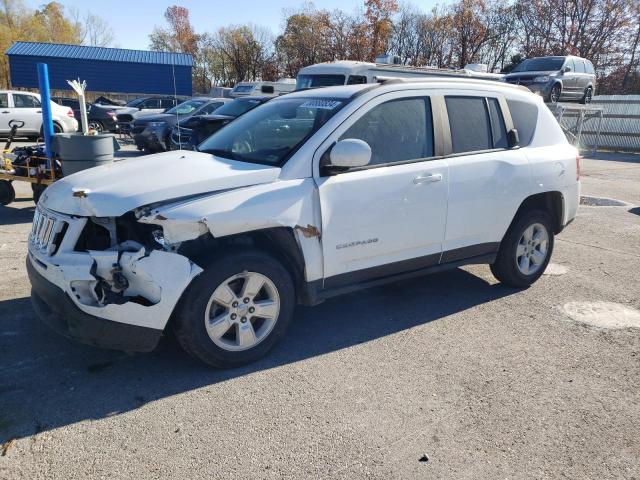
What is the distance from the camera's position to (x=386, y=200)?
12.5 feet

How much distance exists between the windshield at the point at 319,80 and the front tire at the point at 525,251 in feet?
31.6

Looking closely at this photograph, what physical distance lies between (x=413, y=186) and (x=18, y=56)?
4146cm

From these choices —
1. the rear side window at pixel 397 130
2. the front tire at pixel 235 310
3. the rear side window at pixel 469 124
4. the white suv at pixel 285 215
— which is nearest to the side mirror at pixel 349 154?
the white suv at pixel 285 215

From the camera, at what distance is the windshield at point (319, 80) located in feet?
45.3

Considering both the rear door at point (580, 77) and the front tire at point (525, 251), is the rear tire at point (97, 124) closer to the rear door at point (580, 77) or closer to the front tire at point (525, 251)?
the rear door at point (580, 77)

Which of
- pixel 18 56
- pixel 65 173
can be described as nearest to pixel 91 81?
pixel 18 56

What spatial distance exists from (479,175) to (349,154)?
144 cm

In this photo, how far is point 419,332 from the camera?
406 cm

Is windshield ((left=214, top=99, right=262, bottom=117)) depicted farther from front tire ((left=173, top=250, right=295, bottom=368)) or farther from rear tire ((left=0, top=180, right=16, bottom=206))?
front tire ((left=173, top=250, right=295, bottom=368))

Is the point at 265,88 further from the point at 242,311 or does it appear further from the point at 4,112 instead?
the point at 242,311

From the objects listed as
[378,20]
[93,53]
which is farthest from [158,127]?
[378,20]

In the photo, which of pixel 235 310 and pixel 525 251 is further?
pixel 525 251

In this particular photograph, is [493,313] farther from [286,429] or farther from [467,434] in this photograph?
[286,429]

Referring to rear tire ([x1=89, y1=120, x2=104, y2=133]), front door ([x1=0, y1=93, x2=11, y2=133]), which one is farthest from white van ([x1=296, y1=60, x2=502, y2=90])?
rear tire ([x1=89, y1=120, x2=104, y2=133])
